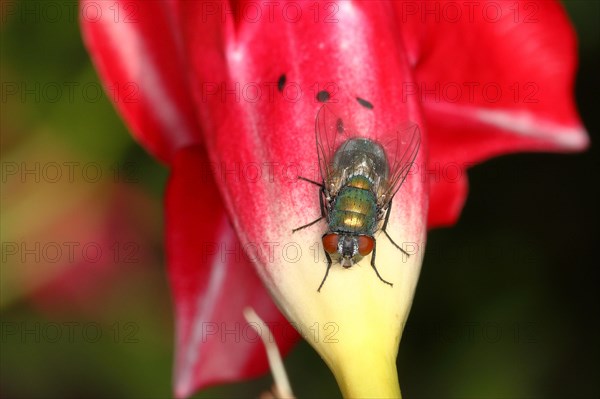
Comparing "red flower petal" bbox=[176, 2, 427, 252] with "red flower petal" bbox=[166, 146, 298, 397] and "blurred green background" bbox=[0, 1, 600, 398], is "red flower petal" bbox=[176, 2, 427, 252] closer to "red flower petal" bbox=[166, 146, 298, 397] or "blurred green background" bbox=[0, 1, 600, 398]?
"red flower petal" bbox=[166, 146, 298, 397]

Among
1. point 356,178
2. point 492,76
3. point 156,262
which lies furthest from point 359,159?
point 156,262

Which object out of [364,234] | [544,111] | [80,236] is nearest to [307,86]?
[364,234]

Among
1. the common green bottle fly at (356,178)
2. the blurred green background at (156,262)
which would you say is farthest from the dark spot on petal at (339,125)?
the blurred green background at (156,262)

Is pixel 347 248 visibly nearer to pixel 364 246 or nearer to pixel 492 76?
pixel 364 246

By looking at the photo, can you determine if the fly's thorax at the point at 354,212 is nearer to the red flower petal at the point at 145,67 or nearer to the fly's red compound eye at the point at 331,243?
the fly's red compound eye at the point at 331,243

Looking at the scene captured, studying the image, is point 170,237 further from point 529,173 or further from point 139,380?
point 529,173

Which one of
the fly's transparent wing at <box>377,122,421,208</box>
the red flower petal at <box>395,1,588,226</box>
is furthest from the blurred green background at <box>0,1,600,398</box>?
the fly's transparent wing at <box>377,122,421,208</box>

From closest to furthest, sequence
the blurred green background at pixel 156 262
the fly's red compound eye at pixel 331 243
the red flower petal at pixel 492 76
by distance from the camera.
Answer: the fly's red compound eye at pixel 331 243, the red flower petal at pixel 492 76, the blurred green background at pixel 156 262
